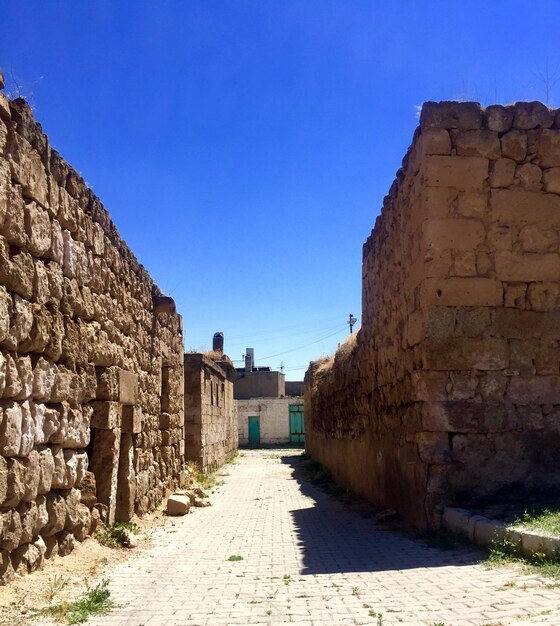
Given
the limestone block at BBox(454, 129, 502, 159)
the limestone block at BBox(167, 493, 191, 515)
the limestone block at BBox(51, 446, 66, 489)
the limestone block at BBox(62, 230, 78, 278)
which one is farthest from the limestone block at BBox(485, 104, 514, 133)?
the limestone block at BBox(167, 493, 191, 515)

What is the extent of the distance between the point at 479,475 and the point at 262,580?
278 cm

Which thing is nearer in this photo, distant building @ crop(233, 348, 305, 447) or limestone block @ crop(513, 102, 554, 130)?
limestone block @ crop(513, 102, 554, 130)

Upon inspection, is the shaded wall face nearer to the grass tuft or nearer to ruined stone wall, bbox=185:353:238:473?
ruined stone wall, bbox=185:353:238:473

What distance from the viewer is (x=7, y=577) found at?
4383 millimetres

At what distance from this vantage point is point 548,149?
24.2 feet

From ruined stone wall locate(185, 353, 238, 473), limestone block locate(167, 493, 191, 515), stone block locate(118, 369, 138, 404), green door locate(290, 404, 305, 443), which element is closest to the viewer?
stone block locate(118, 369, 138, 404)

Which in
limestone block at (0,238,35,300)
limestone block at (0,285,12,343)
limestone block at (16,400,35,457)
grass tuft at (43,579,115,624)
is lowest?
grass tuft at (43,579,115,624)

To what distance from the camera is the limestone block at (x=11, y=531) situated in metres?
4.38

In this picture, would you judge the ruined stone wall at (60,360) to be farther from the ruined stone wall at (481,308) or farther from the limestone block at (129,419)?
the ruined stone wall at (481,308)

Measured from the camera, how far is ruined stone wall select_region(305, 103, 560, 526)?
691 cm

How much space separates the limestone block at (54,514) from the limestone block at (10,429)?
911mm

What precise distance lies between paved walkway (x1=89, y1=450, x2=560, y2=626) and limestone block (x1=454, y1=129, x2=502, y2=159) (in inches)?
166

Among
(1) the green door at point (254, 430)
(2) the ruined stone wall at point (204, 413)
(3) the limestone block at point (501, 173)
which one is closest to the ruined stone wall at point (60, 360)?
(3) the limestone block at point (501, 173)

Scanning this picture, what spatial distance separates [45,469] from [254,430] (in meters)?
33.6
